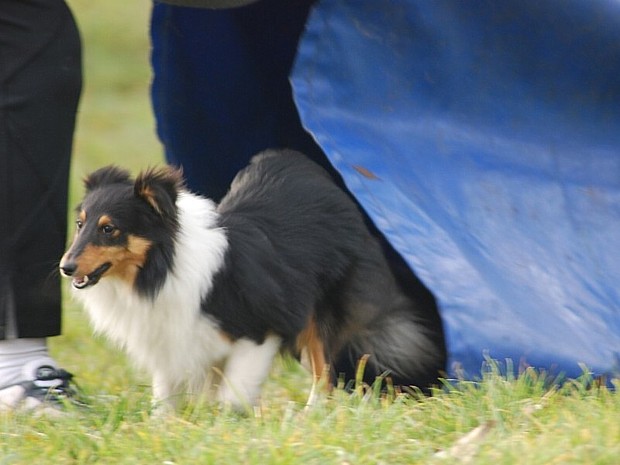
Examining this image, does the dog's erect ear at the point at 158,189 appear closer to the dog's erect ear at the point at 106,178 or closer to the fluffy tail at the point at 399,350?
the dog's erect ear at the point at 106,178

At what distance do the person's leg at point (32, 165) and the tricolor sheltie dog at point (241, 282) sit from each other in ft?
0.45

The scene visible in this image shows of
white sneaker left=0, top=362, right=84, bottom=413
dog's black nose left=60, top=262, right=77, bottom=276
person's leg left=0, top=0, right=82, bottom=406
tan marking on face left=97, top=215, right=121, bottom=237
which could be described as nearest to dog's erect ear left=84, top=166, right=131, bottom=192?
person's leg left=0, top=0, right=82, bottom=406

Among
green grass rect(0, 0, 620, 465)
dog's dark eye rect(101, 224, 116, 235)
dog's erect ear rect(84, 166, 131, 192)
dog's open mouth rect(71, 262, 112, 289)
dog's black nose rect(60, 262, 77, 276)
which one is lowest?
green grass rect(0, 0, 620, 465)

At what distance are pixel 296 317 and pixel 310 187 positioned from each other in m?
0.51

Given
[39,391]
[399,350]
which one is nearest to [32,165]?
[39,391]

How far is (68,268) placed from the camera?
343cm

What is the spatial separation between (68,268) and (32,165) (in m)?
0.37

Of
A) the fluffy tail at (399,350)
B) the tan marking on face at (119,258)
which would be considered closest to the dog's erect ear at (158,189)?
the tan marking on face at (119,258)

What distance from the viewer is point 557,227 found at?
4.18 meters

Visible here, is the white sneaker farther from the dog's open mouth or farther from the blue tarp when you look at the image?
the blue tarp

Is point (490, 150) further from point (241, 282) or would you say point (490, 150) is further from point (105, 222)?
point (105, 222)

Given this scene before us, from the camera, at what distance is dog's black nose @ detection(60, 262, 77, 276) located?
11.3 feet

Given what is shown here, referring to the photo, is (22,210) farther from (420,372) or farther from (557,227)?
(557,227)

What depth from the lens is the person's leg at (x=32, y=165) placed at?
354 centimetres
